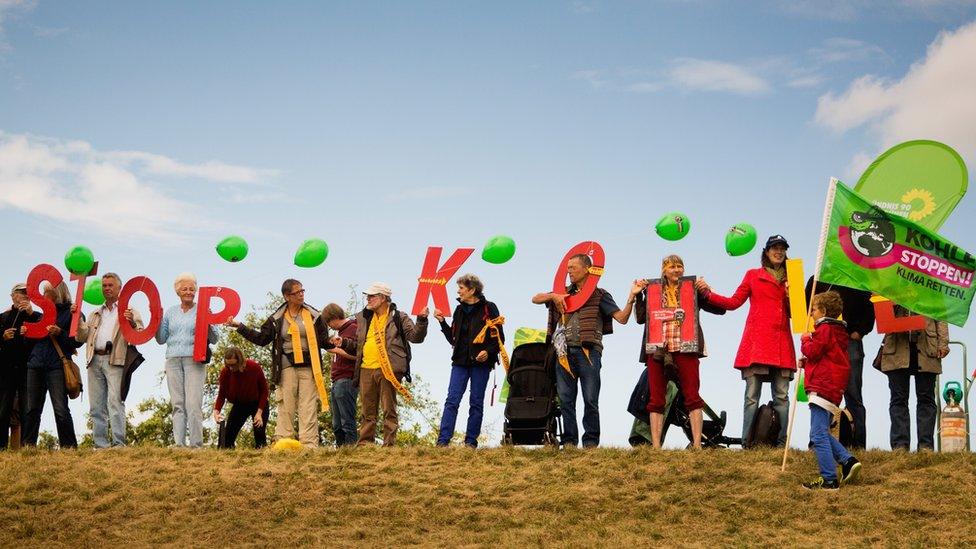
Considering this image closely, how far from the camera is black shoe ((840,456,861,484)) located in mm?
12906

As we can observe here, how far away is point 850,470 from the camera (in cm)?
1293

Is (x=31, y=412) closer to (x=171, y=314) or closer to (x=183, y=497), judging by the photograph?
(x=171, y=314)

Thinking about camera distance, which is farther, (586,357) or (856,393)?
(586,357)

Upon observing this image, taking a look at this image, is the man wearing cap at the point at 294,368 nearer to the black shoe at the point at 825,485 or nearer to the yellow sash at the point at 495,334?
the yellow sash at the point at 495,334

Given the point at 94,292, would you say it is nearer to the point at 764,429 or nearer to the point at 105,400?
the point at 105,400

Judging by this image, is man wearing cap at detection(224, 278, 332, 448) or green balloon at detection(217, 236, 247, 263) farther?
green balloon at detection(217, 236, 247, 263)

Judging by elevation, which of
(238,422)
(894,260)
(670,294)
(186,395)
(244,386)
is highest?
(894,260)

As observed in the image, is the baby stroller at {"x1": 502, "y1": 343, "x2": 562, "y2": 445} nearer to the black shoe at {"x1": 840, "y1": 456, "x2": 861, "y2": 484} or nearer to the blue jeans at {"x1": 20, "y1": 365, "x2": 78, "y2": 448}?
the black shoe at {"x1": 840, "y1": 456, "x2": 861, "y2": 484}

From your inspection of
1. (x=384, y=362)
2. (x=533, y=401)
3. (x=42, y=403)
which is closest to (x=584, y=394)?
(x=533, y=401)

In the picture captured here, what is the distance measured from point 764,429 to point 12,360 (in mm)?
10291

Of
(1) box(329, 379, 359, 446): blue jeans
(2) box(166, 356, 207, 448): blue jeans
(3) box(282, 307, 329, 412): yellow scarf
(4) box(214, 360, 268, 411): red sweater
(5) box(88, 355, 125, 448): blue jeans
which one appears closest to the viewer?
(2) box(166, 356, 207, 448): blue jeans

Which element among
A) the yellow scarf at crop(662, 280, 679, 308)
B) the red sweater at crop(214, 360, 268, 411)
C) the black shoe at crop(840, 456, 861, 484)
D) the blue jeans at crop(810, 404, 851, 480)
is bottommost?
the black shoe at crop(840, 456, 861, 484)

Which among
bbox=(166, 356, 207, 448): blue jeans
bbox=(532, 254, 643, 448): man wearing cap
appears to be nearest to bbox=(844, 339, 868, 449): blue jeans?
bbox=(532, 254, 643, 448): man wearing cap

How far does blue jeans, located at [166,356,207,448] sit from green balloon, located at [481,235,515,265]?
444 centimetres
